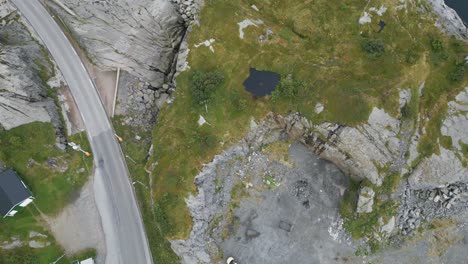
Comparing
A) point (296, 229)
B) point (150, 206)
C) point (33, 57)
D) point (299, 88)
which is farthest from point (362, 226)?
point (33, 57)

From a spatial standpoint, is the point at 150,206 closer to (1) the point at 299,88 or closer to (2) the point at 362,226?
(1) the point at 299,88

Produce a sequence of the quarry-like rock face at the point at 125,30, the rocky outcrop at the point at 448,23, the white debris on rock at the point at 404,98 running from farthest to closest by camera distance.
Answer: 1. the rocky outcrop at the point at 448,23
2. the quarry-like rock face at the point at 125,30
3. the white debris on rock at the point at 404,98

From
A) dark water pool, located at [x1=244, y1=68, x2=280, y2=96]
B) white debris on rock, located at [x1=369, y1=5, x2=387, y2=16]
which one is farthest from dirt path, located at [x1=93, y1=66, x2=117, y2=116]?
white debris on rock, located at [x1=369, y1=5, x2=387, y2=16]

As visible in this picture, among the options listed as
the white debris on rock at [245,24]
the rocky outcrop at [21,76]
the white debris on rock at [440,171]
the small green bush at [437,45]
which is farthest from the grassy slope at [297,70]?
the rocky outcrop at [21,76]

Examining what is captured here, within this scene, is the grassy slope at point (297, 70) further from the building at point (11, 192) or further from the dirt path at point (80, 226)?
the building at point (11, 192)

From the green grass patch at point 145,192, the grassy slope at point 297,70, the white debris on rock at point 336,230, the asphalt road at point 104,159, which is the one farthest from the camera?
the white debris on rock at point 336,230

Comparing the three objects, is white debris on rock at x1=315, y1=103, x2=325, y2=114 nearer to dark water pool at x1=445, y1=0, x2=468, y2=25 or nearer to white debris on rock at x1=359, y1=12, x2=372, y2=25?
white debris on rock at x1=359, y1=12, x2=372, y2=25

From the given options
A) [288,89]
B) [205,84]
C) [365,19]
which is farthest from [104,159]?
[365,19]
